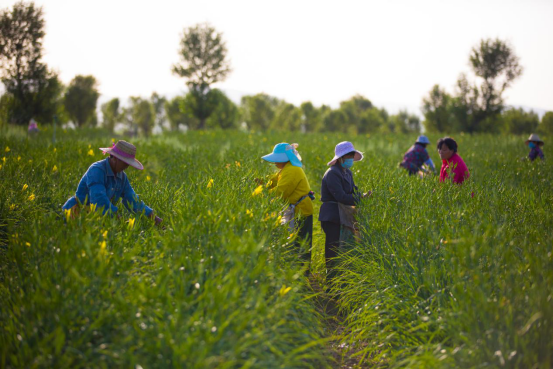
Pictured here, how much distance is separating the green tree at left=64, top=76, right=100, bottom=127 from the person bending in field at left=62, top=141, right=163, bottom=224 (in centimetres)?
4691

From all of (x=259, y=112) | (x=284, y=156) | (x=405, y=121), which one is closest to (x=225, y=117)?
(x=259, y=112)

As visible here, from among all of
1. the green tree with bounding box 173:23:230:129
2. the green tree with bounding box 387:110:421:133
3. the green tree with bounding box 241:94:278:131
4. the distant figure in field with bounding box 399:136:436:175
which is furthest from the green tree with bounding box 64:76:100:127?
the green tree with bounding box 387:110:421:133

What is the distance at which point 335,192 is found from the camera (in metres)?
4.73

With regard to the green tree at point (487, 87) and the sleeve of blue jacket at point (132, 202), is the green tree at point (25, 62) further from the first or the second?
the green tree at point (487, 87)

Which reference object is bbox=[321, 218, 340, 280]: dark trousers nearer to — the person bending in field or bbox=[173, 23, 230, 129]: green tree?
the person bending in field

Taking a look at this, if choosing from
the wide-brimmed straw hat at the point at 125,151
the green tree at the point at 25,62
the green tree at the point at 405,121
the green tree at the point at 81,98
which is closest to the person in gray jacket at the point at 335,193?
the wide-brimmed straw hat at the point at 125,151

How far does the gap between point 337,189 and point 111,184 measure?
2.67 m

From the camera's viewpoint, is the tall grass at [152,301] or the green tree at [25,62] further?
the green tree at [25,62]

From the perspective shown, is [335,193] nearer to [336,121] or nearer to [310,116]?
[336,121]

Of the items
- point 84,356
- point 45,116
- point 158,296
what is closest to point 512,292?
point 158,296

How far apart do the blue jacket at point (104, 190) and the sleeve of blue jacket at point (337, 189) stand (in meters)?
2.18

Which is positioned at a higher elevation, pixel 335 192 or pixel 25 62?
pixel 25 62

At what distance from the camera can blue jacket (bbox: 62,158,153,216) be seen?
12.6ft

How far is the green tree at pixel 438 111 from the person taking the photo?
50656 mm
